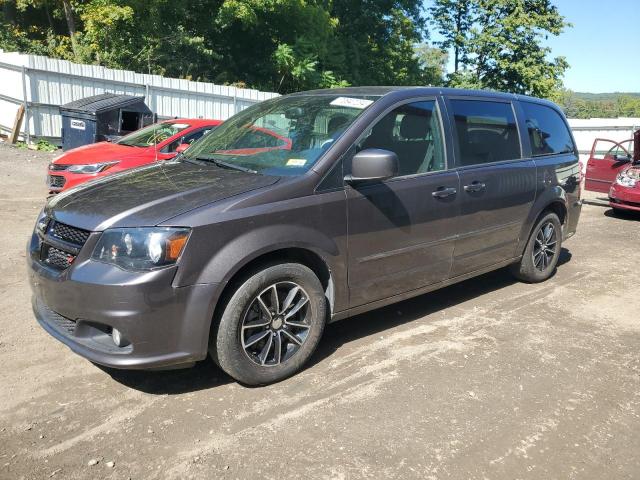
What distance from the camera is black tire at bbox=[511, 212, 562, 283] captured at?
17.9ft

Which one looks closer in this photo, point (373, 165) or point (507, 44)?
point (373, 165)

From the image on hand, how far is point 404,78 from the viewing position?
32.7 metres

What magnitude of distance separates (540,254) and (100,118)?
30.6 feet

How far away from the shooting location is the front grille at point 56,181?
25.7 feet

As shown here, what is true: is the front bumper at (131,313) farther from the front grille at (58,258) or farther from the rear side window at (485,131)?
the rear side window at (485,131)

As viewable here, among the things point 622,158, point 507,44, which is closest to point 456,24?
point 507,44

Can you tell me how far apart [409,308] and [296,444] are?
7.52 feet

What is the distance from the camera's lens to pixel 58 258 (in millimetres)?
3213

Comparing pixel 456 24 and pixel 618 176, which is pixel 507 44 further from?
pixel 618 176

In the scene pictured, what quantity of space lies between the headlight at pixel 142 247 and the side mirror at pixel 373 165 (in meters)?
1.15

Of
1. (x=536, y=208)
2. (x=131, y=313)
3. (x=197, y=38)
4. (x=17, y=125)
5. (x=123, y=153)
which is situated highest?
(x=197, y=38)

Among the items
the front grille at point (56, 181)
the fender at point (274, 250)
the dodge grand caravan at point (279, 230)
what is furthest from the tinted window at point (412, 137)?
the front grille at point (56, 181)

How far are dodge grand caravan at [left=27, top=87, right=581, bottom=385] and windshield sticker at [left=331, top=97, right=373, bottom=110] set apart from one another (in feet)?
0.05

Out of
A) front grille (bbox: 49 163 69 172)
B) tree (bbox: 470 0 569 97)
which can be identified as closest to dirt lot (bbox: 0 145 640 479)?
front grille (bbox: 49 163 69 172)
